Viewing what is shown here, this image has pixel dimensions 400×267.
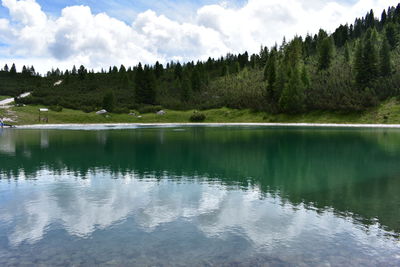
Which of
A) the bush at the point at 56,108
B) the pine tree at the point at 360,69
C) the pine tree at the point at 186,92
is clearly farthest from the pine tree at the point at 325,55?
the bush at the point at 56,108

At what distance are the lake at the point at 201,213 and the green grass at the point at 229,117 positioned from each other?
231 ft

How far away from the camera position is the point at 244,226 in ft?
47.2

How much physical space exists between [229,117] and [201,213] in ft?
345

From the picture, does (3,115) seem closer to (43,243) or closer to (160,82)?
(160,82)

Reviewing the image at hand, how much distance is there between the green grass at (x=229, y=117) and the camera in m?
93.6

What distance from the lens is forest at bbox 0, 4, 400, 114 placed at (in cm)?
10738

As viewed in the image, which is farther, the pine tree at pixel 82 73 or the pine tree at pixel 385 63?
the pine tree at pixel 82 73

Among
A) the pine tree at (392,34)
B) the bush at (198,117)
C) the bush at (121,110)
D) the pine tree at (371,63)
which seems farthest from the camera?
the pine tree at (392,34)

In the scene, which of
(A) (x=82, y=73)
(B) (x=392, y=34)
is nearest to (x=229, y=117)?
(B) (x=392, y=34)

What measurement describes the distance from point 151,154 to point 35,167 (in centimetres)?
1263

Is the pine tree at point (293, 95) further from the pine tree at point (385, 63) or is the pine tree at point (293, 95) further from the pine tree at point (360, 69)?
the pine tree at point (385, 63)

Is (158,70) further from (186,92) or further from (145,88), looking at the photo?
(186,92)

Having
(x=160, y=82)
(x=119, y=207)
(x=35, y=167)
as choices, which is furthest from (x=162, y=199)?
(x=160, y=82)

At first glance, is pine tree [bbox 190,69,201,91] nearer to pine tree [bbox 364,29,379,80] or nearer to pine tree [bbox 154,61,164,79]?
pine tree [bbox 154,61,164,79]
